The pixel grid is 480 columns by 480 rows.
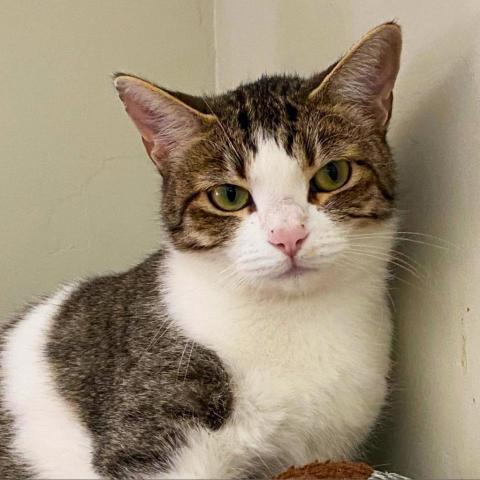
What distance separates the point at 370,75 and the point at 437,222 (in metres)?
0.26

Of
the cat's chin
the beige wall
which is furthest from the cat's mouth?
the beige wall

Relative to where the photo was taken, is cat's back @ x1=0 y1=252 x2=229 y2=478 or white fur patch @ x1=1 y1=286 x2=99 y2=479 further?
white fur patch @ x1=1 y1=286 x2=99 y2=479

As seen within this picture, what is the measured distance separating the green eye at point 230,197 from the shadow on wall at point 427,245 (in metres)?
0.32

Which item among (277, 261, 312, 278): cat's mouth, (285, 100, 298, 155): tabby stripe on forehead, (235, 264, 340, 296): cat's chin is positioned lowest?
(235, 264, 340, 296): cat's chin

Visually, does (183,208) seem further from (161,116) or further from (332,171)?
(332,171)

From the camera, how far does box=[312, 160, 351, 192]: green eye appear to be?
3.89 feet

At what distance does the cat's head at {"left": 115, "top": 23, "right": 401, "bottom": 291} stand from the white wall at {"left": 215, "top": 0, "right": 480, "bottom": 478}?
0.07 metres

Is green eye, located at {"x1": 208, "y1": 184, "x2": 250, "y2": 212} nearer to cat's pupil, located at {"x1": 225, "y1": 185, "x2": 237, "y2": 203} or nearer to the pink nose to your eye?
cat's pupil, located at {"x1": 225, "y1": 185, "x2": 237, "y2": 203}

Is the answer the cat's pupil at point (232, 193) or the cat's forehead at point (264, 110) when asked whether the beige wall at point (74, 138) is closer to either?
the cat's forehead at point (264, 110)

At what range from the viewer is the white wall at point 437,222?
114 centimetres

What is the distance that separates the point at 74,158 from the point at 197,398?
3.16 ft

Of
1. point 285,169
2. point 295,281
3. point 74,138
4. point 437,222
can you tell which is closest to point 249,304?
point 295,281

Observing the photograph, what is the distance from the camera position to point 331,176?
1.20 metres

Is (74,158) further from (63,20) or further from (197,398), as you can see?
(197,398)
